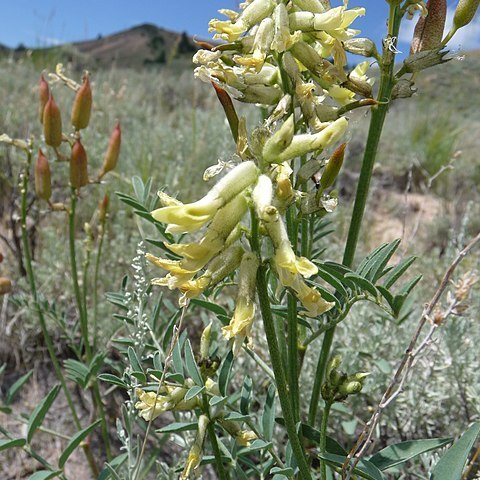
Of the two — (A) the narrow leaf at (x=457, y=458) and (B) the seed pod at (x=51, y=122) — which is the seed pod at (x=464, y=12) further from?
(B) the seed pod at (x=51, y=122)

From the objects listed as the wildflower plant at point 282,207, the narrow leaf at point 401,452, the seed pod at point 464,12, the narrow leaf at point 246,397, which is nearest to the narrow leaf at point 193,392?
the wildflower plant at point 282,207

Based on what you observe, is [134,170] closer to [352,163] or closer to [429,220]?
[429,220]

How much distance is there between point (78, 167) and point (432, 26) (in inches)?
37.0

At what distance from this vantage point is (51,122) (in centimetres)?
150

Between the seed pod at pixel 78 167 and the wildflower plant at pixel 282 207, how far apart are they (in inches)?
24.0

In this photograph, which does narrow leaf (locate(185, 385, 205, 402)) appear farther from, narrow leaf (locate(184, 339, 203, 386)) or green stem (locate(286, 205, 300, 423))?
green stem (locate(286, 205, 300, 423))

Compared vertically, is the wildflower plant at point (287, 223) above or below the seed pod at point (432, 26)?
below

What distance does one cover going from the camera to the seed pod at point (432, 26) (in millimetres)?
960

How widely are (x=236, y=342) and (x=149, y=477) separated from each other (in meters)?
1.19

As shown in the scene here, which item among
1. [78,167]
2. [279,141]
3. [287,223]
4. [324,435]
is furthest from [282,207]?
[78,167]

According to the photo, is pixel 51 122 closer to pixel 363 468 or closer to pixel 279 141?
pixel 279 141

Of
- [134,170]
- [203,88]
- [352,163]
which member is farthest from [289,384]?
[203,88]

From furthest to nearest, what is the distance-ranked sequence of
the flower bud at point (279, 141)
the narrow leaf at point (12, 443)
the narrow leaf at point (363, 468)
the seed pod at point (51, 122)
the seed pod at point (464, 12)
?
the seed pod at point (51, 122) → the narrow leaf at point (12, 443) → the seed pod at point (464, 12) → the narrow leaf at point (363, 468) → the flower bud at point (279, 141)

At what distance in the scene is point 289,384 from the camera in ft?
3.30
